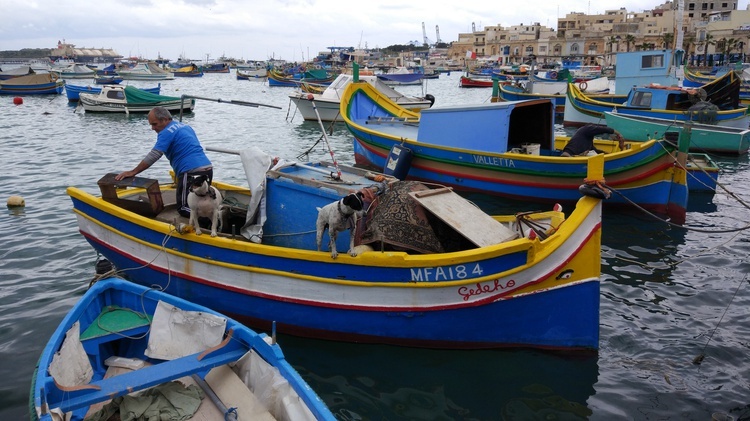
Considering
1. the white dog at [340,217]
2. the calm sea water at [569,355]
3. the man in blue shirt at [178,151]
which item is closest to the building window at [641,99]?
the calm sea water at [569,355]

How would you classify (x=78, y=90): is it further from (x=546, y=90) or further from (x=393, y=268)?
(x=393, y=268)

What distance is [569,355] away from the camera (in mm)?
6355

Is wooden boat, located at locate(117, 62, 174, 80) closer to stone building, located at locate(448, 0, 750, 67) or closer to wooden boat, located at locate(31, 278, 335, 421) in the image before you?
stone building, located at locate(448, 0, 750, 67)

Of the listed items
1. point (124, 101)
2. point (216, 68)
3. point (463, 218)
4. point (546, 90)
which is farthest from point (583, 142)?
point (216, 68)

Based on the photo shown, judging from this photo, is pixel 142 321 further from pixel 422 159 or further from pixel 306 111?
pixel 306 111

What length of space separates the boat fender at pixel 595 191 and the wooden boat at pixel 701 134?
13.3 metres

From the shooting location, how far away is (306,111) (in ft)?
94.9

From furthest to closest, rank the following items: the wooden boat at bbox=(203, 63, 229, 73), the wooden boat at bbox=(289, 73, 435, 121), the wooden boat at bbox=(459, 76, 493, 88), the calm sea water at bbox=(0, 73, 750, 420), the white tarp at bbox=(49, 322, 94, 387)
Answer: the wooden boat at bbox=(203, 63, 229, 73), the wooden boat at bbox=(459, 76, 493, 88), the wooden boat at bbox=(289, 73, 435, 121), the calm sea water at bbox=(0, 73, 750, 420), the white tarp at bbox=(49, 322, 94, 387)

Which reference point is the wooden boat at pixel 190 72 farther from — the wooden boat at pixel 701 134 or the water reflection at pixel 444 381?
the water reflection at pixel 444 381

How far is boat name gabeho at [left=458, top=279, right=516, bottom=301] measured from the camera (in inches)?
231

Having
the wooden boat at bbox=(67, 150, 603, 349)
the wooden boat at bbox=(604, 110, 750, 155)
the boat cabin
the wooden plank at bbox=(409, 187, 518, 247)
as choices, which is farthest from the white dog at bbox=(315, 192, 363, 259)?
the wooden boat at bbox=(604, 110, 750, 155)

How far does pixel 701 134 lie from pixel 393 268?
16.9m

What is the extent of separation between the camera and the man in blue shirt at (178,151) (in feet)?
22.7

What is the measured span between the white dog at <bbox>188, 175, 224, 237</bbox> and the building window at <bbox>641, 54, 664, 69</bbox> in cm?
2521
